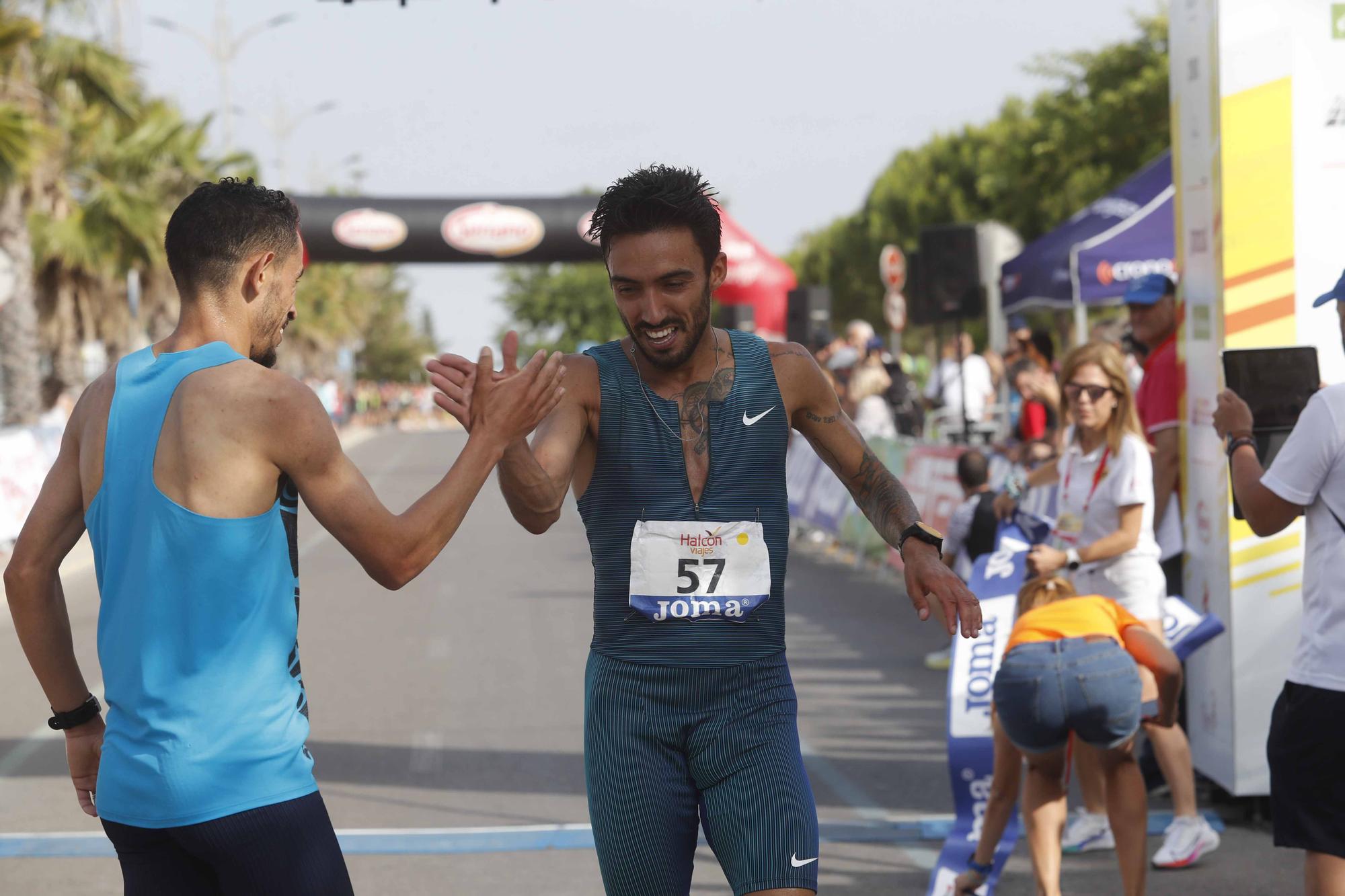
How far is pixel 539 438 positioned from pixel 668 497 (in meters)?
0.30

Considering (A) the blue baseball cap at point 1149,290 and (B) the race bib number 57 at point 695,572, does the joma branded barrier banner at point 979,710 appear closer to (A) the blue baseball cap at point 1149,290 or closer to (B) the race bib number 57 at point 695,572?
(A) the blue baseball cap at point 1149,290

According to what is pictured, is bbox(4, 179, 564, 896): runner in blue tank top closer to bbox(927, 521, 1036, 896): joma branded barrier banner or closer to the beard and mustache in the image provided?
the beard and mustache

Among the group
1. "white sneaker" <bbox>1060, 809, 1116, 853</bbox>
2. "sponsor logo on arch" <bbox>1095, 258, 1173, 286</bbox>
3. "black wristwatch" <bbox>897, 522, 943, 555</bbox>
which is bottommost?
"white sneaker" <bbox>1060, 809, 1116, 853</bbox>

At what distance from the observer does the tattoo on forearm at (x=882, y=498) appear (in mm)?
3729

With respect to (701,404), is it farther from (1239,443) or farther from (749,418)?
(1239,443)

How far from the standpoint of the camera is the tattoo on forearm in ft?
12.2

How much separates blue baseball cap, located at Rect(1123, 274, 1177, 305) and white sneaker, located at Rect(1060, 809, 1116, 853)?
2268mm

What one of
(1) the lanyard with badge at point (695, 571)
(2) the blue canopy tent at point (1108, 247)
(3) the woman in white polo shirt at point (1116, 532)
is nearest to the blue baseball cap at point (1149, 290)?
(3) the woman in white polo shirt at point (1116, 532)

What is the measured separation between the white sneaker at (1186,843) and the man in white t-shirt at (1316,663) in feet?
6.28

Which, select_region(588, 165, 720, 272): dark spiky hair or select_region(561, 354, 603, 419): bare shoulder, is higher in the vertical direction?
select_region(588, 165, 720, 272): dark spiky hair

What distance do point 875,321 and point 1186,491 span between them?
73.8 meters

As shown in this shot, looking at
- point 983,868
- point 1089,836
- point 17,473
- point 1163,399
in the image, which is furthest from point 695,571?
point 17,473

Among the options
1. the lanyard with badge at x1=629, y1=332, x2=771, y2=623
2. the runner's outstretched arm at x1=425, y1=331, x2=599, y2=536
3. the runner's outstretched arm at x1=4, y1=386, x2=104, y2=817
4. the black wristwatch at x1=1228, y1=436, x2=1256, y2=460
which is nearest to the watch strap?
the black wristwatch at x1=1228, y1=436, x2=1256, y2=460

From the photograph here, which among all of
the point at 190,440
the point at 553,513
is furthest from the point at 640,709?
the point at 190,440
